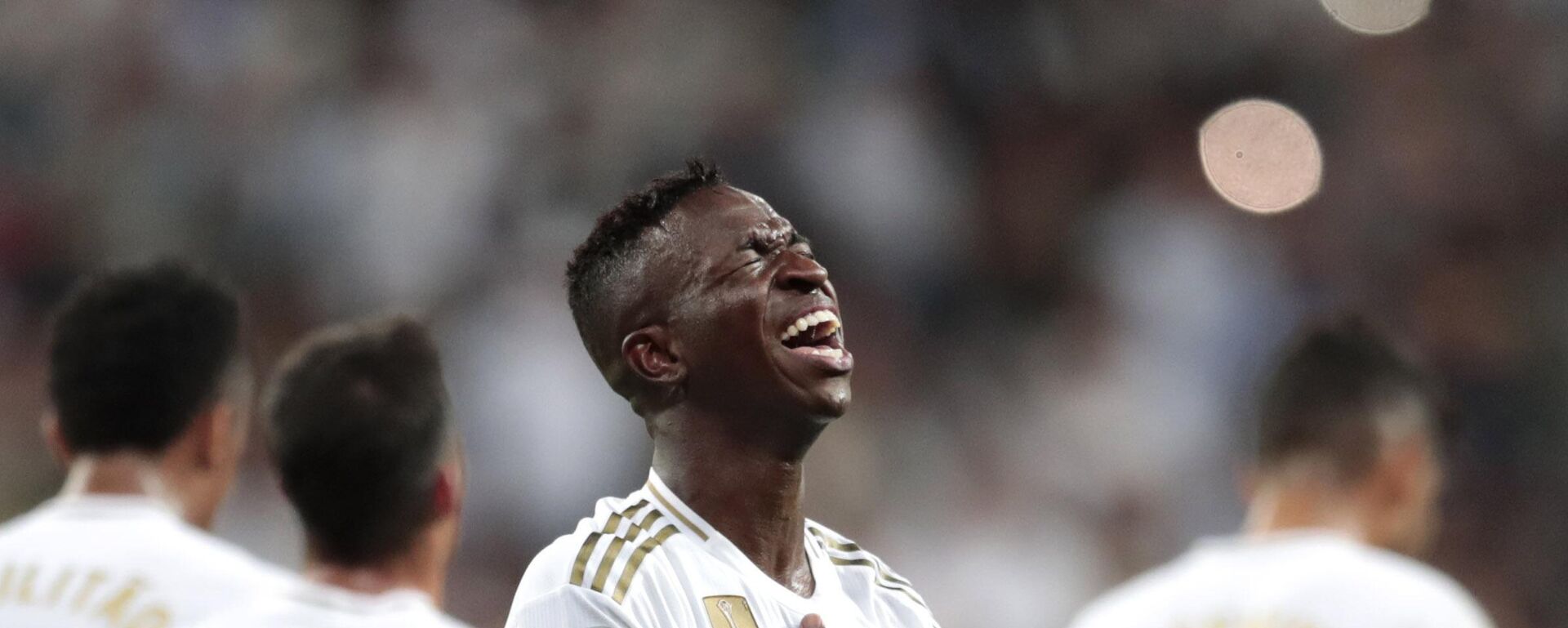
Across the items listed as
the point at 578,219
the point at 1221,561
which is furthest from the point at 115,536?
the point at 578,219

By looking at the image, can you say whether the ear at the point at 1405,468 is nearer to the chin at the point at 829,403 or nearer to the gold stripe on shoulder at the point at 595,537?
the chin at the point at 829,403

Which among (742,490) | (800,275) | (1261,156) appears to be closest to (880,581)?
(742,490)

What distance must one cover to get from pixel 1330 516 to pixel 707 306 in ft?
6.45

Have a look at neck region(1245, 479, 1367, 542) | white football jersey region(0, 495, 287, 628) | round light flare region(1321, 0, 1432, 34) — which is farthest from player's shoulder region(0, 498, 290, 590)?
round light flare region(1321, 0, 1432, 34)

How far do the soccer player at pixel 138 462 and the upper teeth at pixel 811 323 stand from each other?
1.58 meters

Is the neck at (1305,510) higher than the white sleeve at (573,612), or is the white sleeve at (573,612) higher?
the neck at (1305,510)

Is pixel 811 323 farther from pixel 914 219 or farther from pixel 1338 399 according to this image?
pixel 914 219

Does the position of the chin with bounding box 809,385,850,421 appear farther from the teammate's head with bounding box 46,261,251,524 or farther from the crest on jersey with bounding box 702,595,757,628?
the teammate's head with bounding box 46,261,251,524

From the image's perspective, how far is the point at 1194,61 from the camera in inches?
311

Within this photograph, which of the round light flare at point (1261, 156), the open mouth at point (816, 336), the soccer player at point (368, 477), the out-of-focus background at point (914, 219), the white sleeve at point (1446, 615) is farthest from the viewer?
the round light flare at point (1261, 156)

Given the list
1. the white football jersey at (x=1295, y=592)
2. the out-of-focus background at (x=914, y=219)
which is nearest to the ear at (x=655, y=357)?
the white football jersey at (x=1295, y=592)

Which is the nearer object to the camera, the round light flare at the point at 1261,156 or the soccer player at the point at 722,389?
the soccer player at the point at 722,389

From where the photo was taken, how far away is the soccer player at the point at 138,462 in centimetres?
384

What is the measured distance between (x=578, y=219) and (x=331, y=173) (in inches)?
44.6
